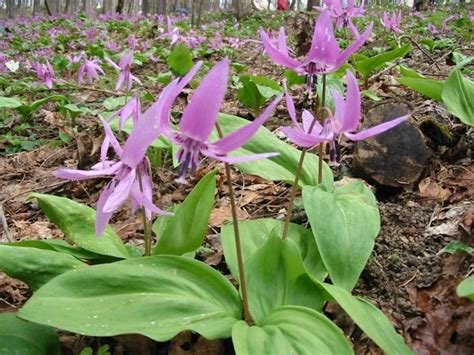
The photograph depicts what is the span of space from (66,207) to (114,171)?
58 centimetres

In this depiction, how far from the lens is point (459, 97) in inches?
89.1

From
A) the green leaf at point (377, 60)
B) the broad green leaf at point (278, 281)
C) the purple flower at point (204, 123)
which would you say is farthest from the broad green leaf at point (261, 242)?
the green leaf at point (377, 60)

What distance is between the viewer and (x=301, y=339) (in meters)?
1.16

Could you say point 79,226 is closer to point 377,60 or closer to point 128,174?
point 128,174

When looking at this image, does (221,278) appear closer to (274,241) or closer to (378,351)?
(274,241)

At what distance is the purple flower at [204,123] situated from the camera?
37.7 inches

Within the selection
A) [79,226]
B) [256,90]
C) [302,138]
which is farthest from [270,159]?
[256,90]

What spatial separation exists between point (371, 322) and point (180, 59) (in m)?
3.00

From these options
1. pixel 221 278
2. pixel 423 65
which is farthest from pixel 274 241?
pixel 423 65

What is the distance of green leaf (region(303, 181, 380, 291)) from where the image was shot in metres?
1.38

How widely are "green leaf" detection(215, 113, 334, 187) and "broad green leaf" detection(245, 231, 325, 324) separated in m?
0.42

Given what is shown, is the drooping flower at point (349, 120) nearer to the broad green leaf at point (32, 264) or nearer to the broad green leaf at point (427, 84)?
the broad green leaf at point (32, 264)

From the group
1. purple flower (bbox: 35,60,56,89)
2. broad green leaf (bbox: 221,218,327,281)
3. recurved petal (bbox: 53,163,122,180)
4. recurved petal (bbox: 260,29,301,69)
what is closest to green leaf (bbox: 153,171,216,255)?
broad green leaf (bbox: 221,218,327,281)

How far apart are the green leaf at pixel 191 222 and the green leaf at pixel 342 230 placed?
1.04 feet
